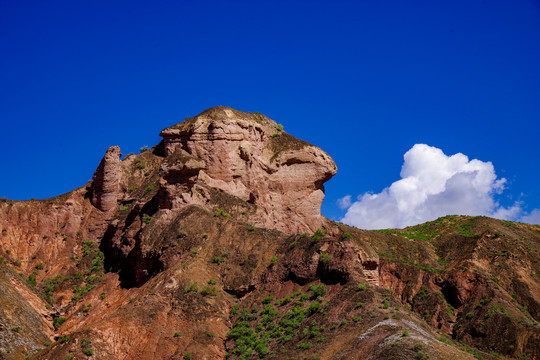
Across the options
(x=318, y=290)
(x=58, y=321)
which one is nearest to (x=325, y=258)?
(x=318, y=290)

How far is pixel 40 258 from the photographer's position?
59.0m

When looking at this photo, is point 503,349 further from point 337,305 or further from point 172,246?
point 172,246

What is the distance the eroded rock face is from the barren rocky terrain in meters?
0.13

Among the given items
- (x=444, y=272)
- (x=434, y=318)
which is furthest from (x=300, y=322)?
(x=444, y=272)

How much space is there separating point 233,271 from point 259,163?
15.3m

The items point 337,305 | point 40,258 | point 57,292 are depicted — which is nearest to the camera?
point 337,305

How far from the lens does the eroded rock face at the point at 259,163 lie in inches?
2376

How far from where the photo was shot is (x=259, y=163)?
204 feet

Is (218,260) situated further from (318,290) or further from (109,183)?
(109,183)

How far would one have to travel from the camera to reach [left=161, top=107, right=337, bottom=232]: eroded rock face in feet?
198

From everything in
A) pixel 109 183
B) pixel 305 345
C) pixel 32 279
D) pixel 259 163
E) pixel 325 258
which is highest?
pixel 259 163

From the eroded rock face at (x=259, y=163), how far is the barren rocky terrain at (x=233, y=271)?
0.13m

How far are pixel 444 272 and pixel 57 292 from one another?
38.2 meters

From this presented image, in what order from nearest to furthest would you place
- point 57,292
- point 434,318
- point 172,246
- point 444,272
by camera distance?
1. point 172,246
2. point 57,292
3. point 434,318
4. point 444,272
